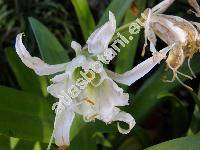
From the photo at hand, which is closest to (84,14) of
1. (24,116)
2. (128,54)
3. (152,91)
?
(128,54)

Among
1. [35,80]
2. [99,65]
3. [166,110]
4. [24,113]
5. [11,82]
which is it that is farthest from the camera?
[166,110]

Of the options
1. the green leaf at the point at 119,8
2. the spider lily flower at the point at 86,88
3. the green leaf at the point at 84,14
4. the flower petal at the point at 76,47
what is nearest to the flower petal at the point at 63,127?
the spider lily flower at the point at 86,88

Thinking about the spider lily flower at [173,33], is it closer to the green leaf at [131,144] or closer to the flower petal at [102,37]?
the flower petal at [102,37]

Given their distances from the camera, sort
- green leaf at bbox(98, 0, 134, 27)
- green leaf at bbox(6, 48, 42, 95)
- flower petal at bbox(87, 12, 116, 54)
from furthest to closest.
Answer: green leaf at bbox(6, 48, 42, 95)
green leaf at bbox(98, 0, 134, 27)
flower petal at bbox(87, 12, 116, 54)

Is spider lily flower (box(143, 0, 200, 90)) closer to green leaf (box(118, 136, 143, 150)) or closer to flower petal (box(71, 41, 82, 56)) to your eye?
flower petal (box(71, 41, 82, 56))

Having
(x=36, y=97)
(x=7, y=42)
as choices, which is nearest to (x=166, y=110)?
(x=7, y=42)

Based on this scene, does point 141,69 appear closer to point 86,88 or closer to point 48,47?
point 86,88

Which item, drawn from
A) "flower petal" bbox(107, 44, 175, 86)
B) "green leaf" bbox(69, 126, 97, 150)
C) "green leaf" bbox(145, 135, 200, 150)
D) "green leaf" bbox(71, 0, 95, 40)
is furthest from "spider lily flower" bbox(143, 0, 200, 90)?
"green leaf" bbox(71, 0, 95, 40)

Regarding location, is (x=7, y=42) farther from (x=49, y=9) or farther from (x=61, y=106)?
(x=61, y=106)
